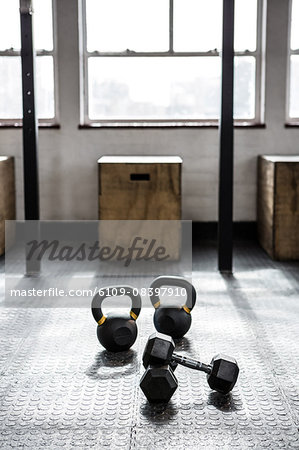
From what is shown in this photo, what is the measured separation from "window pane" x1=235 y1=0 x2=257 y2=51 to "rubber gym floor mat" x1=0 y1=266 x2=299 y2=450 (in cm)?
236

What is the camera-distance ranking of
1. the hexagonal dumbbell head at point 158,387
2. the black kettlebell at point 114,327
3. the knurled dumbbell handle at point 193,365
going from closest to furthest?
the hexagonal dumbbell head at point 158,387
the knurled dumbbell handle at point 193,365
the black kettlebell at point 114,327

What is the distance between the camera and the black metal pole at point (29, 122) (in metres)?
3.81

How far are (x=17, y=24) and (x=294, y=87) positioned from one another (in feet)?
7.18

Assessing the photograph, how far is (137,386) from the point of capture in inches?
92.5

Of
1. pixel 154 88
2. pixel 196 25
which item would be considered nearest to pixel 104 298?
pixel 154 88

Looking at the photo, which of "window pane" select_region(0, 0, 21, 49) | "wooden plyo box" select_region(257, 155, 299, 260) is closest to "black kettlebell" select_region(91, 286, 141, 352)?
"wooden plyo box" select_region(257, 155, 299, 260)

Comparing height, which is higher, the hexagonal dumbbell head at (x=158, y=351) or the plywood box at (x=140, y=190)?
the plywood box at (x=140, y=190)

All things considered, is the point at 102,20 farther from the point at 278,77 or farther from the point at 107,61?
the point at 278,77

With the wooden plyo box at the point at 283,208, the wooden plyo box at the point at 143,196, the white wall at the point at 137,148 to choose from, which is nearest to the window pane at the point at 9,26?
the white wall at the point at 137,148

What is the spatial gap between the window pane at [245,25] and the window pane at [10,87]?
170 centimetres

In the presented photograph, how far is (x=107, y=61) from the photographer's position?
5.02 meters

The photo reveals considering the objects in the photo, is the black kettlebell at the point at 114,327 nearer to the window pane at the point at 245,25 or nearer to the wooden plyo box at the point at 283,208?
the wooden plyo box at the point at 283,208

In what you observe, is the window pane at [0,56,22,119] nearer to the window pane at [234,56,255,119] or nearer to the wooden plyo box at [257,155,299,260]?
the window pane at [234,56,255,119]

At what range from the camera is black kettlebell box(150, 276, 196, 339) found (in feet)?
9.04
